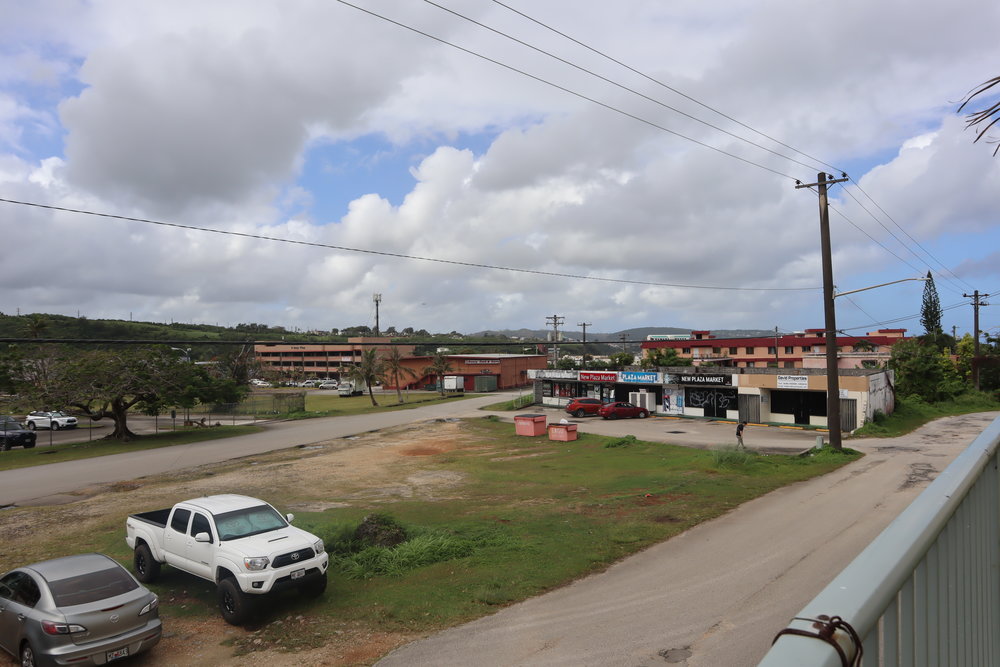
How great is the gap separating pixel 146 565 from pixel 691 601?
1162 centimetres

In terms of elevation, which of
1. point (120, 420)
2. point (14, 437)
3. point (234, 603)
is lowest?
point (14, 437)

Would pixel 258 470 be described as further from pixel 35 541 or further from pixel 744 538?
pixel 744 538

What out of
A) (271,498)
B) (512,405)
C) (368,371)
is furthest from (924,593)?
(368,371)

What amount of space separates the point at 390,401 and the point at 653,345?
50.4 metres

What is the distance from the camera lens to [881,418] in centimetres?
3738

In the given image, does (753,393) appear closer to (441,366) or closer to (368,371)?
(368,371)

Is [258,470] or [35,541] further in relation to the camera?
[258,470]

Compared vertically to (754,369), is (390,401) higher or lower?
lower

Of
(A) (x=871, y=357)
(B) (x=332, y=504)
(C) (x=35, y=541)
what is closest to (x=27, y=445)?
(C) (x=35, y=541)

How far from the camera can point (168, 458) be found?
1405 inches

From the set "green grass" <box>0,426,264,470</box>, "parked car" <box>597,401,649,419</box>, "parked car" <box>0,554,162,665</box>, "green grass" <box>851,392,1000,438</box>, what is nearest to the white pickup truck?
"parked car" <box>0,554,162,665</box>

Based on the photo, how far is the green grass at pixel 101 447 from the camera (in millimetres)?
36219

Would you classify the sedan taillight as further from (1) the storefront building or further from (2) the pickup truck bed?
(1) the storefront building

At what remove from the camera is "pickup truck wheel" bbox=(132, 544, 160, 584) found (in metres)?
13.4
